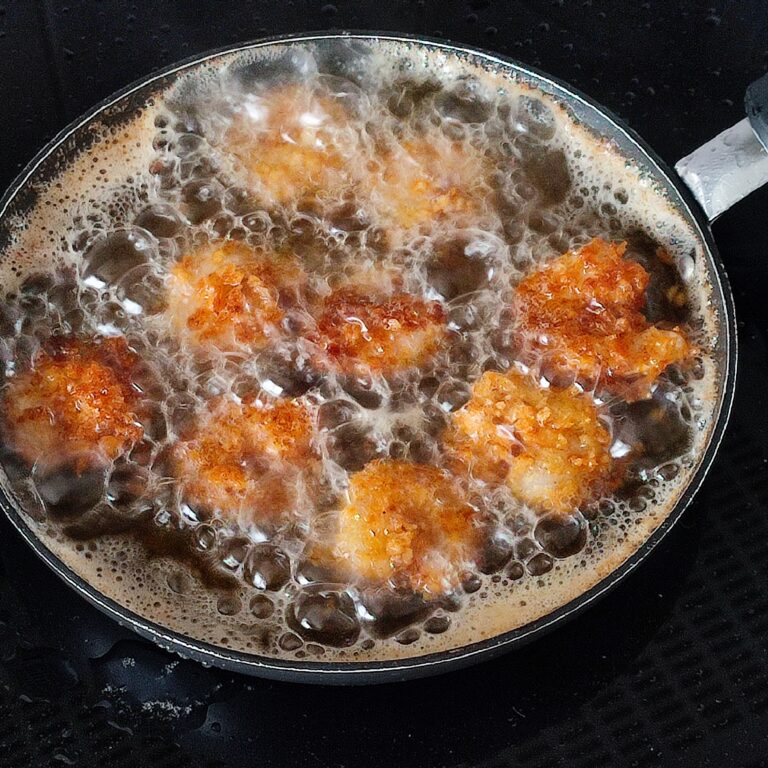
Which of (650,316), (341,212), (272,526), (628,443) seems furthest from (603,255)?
(272,526)

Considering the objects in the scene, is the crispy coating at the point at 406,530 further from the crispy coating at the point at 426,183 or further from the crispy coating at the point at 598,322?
the crispy coating at the point at 426,183

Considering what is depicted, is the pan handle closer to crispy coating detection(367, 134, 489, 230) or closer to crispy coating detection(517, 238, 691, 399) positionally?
crispy coating detection(517, 238, 691, 399)

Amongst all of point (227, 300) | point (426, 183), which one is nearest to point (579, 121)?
point (426, 183)

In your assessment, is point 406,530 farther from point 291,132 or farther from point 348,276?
point 291,132

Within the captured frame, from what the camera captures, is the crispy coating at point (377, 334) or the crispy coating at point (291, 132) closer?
the crispy coating at point (377, 334)

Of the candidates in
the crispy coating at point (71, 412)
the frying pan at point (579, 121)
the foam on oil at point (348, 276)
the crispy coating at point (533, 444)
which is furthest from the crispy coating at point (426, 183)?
the crispy coating at point (71, 412)

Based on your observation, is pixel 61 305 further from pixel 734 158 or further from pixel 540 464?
pixel 734 158
